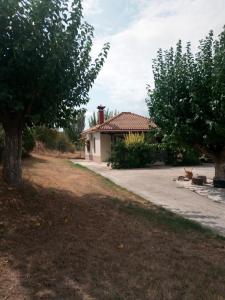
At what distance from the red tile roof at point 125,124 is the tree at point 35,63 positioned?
827 inches

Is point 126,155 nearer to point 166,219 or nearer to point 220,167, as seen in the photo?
point 220,167

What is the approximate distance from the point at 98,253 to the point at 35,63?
13.4ft

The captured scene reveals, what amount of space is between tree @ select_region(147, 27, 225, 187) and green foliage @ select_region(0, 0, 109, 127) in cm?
663

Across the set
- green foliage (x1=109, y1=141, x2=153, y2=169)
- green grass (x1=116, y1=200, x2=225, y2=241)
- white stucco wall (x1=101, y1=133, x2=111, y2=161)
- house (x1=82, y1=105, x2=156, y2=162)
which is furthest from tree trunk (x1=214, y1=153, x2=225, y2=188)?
white stucco wall (x1=101, y1=133, x2=111, y2=161)

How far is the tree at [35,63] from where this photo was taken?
768cm

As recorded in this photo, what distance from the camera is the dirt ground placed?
4.66m

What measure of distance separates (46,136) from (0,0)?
3308 cm

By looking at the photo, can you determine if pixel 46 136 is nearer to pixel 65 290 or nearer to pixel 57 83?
pixel 57 83

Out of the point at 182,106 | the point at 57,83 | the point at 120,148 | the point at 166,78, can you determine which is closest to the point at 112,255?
the point at 57,83

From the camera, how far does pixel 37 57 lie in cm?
788

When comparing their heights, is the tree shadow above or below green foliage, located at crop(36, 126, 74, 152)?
below

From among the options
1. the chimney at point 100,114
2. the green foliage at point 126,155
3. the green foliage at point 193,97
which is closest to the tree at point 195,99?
the green foliage at point 193,97

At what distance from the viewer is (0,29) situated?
7816mm

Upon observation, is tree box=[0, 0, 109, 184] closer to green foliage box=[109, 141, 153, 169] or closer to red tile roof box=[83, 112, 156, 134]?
green foliage box=[109, 141, 153, 169]
